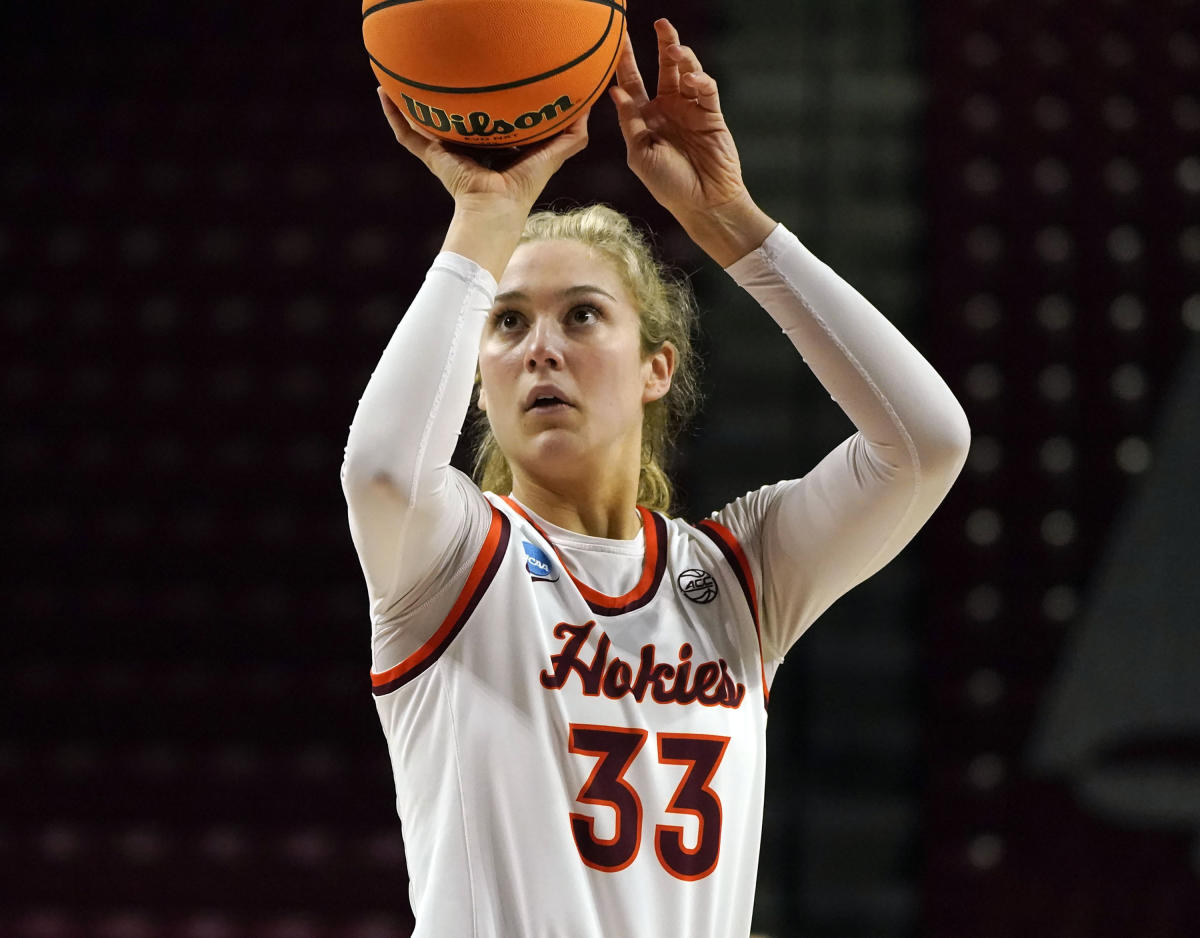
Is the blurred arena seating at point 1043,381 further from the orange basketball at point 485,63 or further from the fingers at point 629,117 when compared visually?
the orange basketball at point 485,63

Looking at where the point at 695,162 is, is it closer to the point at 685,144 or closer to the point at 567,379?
the point at 685,144

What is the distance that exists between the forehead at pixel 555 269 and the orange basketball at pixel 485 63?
6.0 inches

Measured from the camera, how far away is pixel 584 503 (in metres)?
1.60

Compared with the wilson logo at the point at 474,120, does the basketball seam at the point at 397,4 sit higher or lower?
higher

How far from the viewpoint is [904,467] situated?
1.48 metres

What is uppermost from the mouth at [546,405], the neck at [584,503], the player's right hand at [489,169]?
the player's right hand at [489,169]

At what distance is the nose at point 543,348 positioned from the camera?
151cm

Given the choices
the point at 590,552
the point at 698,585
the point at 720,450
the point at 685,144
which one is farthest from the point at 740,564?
the point at 720,450

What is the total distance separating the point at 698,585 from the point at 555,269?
0.41 m

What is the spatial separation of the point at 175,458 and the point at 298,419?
36 cm

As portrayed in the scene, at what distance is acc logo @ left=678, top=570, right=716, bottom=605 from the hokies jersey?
1.9 inches

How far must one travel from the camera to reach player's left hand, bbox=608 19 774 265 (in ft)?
5.02

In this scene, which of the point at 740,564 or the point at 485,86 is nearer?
the point at 485,86

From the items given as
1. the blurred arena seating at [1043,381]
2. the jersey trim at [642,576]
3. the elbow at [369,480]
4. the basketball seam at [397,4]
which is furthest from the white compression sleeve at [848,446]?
the blurred arena seating at [1043,381]
